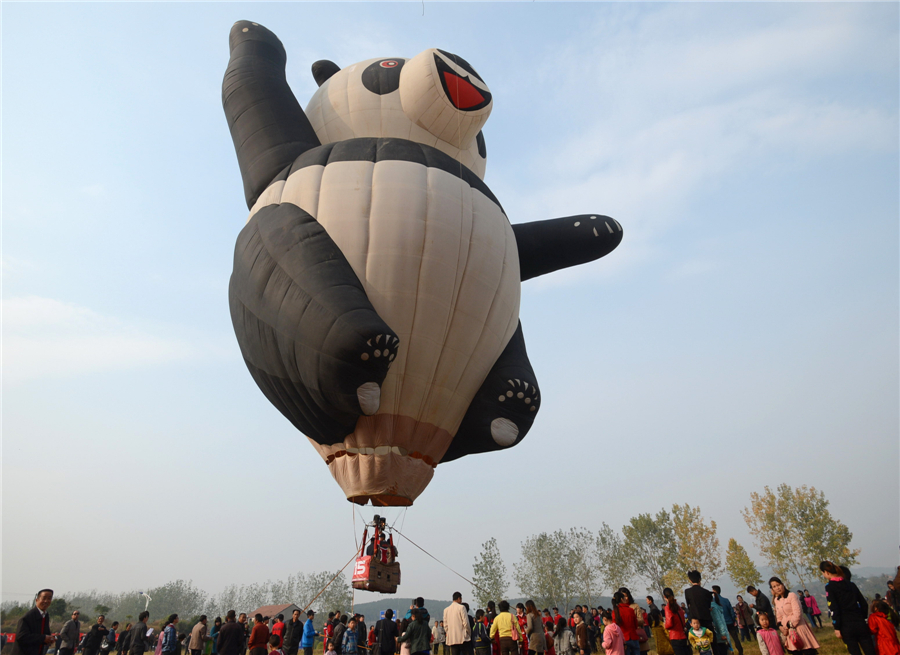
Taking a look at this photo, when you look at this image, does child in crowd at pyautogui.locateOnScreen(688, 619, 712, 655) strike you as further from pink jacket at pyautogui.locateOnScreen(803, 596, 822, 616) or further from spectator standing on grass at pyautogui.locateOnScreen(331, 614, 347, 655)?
pink jacket at pyautogui.locateOnScreen(803, 596, 822, 616)

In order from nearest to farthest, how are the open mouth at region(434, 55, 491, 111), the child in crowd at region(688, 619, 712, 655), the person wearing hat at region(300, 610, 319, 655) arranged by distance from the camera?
the child in crowd at region(688, 619, 712, 655) → the open mouth at region(434, 55, 491, 111) → the person wearing hat at region(300, 610, 319, 655)

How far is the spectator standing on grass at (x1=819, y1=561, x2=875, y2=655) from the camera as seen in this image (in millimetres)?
4309

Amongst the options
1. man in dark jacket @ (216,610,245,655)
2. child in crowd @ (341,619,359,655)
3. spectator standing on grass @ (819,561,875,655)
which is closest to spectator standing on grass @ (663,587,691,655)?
spectator standing on grass @ (819,561,875,655)

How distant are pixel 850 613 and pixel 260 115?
27.2 ft

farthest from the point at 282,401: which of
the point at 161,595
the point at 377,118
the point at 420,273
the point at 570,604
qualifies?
the point at 161,595

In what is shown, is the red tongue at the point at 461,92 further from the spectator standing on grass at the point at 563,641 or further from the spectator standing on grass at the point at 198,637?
the spectator standing on grass at the point at 198,637

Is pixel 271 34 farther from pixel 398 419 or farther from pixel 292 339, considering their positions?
pixel 398 419

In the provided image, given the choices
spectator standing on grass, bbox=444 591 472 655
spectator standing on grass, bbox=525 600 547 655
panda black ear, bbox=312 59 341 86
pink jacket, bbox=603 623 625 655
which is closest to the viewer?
pink jacket, bbox=603 623 625 655

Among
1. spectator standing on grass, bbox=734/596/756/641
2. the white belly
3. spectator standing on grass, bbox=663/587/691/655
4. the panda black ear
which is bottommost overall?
spectator standing on grass, bbox=663/587/691/655

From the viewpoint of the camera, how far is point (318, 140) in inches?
329

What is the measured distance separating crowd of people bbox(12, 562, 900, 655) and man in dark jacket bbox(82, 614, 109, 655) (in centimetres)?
1

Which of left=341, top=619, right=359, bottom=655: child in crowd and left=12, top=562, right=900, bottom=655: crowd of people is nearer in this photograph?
left=12, top=562, right=900, bottom=655: crowd of people

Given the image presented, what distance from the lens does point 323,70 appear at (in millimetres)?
9711

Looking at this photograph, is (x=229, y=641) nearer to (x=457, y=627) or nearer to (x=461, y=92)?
(x=457, y=627)
